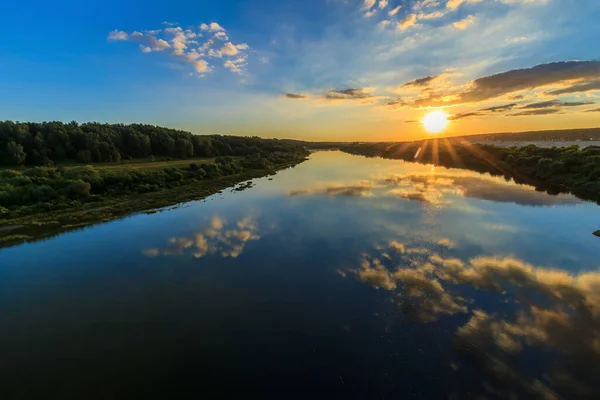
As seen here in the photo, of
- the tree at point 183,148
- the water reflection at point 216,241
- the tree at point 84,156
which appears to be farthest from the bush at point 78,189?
the tree at point 183,148

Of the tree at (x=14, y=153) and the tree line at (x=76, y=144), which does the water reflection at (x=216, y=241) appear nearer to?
the tree line at (x=76, y=144)

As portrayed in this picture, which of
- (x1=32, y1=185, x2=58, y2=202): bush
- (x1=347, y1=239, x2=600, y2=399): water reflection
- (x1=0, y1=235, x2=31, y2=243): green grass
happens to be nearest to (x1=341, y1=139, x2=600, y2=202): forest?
(x1=347, y1=239, x2=600, y2=399): water reflection

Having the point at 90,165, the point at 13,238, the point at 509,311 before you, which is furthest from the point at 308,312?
the point at 90,165

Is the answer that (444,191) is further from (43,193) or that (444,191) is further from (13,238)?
(43,193)

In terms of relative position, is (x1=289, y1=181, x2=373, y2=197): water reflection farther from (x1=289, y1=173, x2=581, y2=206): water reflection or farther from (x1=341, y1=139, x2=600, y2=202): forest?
(x1=341, y1=139, x2=600, y2=202): forest

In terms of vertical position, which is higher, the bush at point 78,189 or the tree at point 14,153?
the tree at point 14,153

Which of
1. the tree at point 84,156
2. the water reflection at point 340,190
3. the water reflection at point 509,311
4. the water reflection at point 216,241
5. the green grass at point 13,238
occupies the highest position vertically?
the tree at point 84,156

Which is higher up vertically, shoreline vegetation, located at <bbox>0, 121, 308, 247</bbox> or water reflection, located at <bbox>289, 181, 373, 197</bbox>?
shoreline vegetation, located at <bbox>0, 121, 308, 247</bbox>
